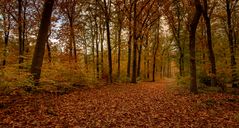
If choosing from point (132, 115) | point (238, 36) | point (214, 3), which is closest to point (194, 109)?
point (132, 115)

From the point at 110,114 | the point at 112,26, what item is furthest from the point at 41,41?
the point at 112,26

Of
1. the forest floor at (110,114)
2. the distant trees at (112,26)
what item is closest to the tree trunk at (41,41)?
the forest floor at (110,114)

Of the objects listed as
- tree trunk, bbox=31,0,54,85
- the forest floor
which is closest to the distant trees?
tree trunk, bbox=31,0,54,85

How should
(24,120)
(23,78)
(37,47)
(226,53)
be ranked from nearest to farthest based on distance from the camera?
(24,120) < (23,78) < (37,47) < (226,53)

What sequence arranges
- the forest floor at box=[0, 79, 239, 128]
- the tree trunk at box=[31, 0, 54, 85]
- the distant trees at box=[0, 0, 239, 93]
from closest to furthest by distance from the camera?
the forest floor at box=[0, 79, 239, 128] < the tree trunk at box=[31, 0, 54, 85] < the distant trees at box=[0, 0, 239, 93]

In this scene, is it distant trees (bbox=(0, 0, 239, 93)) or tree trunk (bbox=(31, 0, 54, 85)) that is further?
distant trees (bbox=(0, 0, 239, 93))

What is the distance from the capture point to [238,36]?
89.1 ft

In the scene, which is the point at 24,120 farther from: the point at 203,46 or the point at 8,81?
the point at 203,46

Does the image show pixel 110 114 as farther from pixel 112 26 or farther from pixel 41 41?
pixel 112 26

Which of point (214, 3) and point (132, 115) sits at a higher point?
point (214, 3)

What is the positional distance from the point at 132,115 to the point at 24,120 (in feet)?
11.6

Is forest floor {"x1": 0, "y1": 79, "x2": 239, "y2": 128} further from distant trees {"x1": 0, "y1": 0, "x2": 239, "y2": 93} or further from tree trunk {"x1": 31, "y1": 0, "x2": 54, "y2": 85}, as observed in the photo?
distant trees {"x1": 0, "y1": 0, "x2": 239, "y2": 93}

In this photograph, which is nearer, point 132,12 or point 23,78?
point 23,78

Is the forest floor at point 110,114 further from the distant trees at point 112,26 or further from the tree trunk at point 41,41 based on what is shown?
the distant trees at point 112,26
